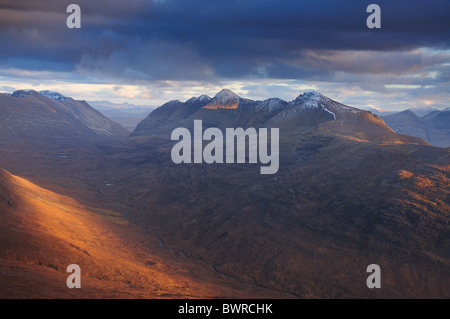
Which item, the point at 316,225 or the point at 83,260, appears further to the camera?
the point at 316,225

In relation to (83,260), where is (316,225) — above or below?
above

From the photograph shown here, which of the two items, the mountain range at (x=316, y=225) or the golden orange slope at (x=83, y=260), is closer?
the golden orange slope at (x=83, y=260)

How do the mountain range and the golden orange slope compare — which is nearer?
the golden orange slope

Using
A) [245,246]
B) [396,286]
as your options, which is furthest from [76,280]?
[396,286]
